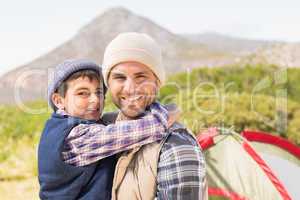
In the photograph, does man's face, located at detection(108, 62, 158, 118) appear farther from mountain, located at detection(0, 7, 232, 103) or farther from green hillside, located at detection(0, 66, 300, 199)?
mountain, located at detection(0, 7, 232, 103)

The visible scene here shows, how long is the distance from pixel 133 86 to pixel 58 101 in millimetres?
340

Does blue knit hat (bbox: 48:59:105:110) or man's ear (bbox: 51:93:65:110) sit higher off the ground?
blue knit hat (bbox: 48:59:105:110)

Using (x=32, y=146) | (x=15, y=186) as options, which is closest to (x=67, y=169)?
(x=15, y=186)

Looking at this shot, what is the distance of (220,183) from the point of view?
2.88 meters

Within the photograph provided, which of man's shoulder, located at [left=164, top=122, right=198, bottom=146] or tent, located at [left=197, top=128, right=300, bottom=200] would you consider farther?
tent, located at [left=197, top=128, right=300, bottom=200]

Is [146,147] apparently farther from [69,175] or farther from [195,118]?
[195,118]

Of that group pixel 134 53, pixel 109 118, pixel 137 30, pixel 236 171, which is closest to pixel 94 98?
pixel 109 118

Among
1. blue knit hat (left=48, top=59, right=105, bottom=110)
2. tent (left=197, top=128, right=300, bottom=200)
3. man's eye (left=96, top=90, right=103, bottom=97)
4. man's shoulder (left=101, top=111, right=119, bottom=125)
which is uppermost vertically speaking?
blue knit hat (left=48, top=59, right=105, bottom=110)

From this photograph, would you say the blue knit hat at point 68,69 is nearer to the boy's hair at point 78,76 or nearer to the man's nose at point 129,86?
the boy's hair at point 78,76

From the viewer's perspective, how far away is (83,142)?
5.04 ft

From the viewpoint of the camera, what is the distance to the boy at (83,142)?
1.51 meters

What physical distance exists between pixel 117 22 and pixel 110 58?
94.1 feet

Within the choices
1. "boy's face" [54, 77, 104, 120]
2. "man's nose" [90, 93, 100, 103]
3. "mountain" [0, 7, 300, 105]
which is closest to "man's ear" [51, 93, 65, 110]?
"boy's face" [54, 77, 104, 120]

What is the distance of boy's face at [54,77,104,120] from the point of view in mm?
1666
